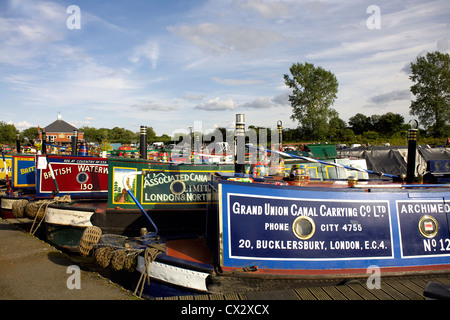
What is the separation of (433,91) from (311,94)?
15.3m

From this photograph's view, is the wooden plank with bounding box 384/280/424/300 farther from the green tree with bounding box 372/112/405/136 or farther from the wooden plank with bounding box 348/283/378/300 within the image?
the green tree with bounding box 372/112/405/136

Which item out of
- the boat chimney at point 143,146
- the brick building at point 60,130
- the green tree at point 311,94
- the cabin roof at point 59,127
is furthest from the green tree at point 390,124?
the cabin roof at point 59,127

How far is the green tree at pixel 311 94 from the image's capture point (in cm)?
4128

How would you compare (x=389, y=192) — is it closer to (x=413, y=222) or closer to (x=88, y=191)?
(x=413, y=222)

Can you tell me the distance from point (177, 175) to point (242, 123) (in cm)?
266

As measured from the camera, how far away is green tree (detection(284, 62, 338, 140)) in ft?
135

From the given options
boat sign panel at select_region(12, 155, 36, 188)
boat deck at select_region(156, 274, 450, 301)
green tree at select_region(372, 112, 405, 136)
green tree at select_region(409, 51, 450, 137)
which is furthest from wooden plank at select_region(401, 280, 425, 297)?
green tree at select_region(372, 112, 405, 136)

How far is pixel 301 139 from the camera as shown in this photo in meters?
42.4

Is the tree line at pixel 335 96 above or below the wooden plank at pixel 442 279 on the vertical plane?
above

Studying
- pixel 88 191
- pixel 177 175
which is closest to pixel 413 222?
pixel 177 175

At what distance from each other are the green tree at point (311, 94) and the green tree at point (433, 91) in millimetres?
10733

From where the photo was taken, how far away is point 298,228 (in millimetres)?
4867

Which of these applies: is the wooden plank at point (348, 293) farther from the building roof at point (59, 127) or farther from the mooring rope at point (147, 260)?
the building roof at point (59, 127)
